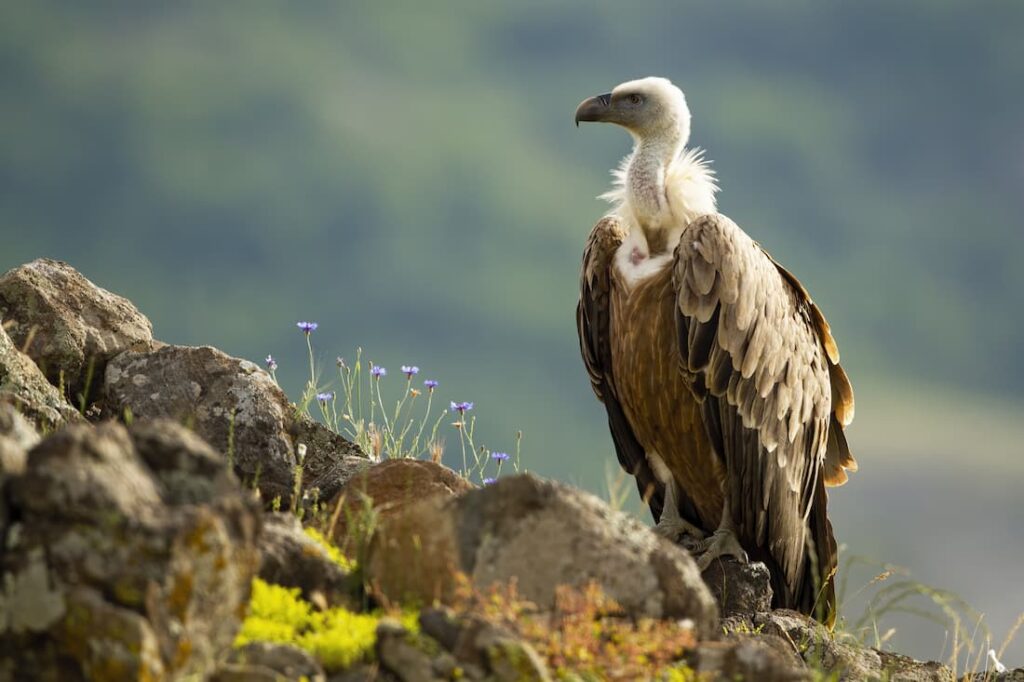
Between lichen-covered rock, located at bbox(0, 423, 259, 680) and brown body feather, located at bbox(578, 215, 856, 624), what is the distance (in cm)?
492

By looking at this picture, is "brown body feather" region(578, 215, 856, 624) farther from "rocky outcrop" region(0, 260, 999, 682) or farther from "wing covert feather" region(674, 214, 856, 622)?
"rocky outcrop" region(0, 260, 999, 682)

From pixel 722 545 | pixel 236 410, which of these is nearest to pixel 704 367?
pixel 722 545

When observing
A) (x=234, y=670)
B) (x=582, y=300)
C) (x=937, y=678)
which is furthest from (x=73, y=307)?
(x=937, y=678)

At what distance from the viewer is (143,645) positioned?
12.3 feet

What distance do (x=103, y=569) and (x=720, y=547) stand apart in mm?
5588

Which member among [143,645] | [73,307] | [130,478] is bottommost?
[143,645]

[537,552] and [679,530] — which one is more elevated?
[679,530]

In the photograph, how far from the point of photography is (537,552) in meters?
4.77

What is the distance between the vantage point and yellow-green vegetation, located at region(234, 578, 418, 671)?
4.56 meters

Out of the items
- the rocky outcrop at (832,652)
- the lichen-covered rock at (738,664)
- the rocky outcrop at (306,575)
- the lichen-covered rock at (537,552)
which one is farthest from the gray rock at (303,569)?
the rocky outcrop at (832,652)

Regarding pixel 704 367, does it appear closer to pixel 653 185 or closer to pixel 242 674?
pixel 653 185

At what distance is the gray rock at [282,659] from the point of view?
4383 millimetres

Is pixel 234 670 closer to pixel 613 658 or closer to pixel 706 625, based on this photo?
pixel 613 658

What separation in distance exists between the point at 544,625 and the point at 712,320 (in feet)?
13.3
